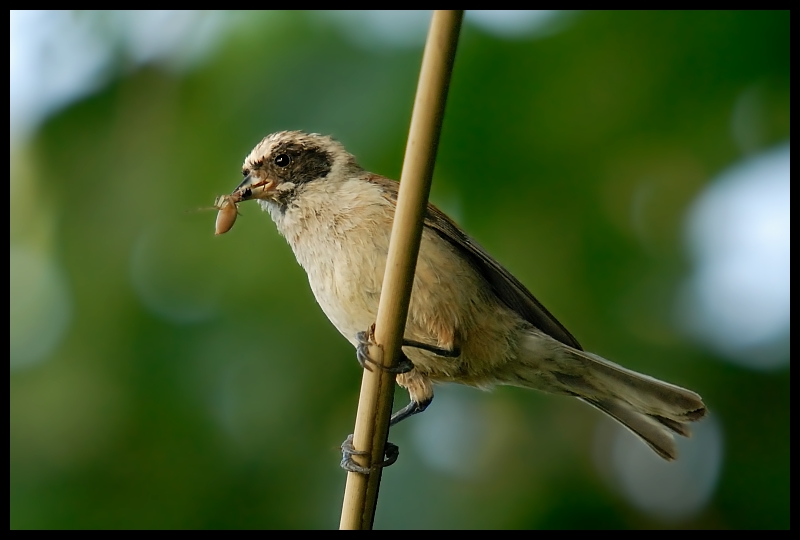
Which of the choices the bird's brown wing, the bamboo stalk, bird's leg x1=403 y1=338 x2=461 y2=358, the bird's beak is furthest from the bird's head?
the bamboo stalk

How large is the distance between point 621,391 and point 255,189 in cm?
192

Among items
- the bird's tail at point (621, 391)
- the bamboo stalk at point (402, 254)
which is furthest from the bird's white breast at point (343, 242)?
the bamboo stalk at point (402, 254)

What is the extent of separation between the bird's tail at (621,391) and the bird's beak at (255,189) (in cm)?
140

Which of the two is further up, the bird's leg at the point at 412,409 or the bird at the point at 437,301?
the bird at the point at 437,301

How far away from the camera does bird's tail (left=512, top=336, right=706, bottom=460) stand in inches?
148

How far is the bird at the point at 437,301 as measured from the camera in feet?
11.6

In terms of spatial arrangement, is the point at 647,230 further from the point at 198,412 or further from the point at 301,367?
the point at 198,412

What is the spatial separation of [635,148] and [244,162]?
6.93ft

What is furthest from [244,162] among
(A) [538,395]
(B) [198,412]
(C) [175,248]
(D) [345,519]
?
(D) [345,519]

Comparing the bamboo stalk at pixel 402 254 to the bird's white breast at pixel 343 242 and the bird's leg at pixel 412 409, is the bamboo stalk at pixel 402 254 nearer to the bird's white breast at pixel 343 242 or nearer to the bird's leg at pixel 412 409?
the bird's white breast at pixel 343 242

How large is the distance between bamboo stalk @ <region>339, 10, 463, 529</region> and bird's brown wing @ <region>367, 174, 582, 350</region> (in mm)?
1749

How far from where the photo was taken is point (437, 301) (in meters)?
3.56

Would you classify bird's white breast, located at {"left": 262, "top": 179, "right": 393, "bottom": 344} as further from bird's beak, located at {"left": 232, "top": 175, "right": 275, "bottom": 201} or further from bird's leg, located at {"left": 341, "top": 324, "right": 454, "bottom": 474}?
bird's leg, located at {"left": 341, "top": 324, "right": 454, "bottom": 474}

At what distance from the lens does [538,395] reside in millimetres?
4895
